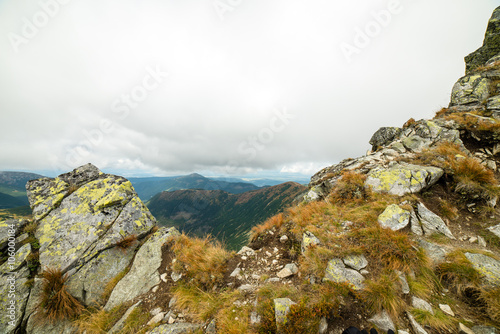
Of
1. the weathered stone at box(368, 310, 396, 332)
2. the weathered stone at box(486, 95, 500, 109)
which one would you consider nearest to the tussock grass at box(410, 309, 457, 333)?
the weathered stone at box(368, 310, 396, 332)

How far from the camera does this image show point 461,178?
8.15 m

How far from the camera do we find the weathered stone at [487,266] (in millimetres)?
4522

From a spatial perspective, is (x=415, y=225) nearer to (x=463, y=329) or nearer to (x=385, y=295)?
(x=463, y=329)

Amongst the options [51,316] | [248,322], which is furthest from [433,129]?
[51,316]

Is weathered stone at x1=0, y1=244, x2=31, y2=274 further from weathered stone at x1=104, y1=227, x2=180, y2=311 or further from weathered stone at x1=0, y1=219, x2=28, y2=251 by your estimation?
weathered stone at x1=104, y1=227, x2=180, y2=311

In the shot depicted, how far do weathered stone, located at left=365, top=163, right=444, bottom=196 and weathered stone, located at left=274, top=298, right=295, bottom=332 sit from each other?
309 inches

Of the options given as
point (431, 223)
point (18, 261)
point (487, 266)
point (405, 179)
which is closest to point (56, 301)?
point (18, 261)

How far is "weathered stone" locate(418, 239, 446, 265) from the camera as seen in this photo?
5.39 m

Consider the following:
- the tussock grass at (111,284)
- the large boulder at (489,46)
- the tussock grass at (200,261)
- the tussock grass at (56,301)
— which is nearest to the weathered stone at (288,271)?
the tussock grass at (200,261)

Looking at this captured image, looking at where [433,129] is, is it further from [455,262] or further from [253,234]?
[253,234]

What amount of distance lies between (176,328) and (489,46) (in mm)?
40832

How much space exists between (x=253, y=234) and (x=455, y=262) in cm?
743

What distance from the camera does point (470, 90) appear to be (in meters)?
15.7

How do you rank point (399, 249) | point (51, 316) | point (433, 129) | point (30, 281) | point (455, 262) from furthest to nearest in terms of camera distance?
1. point (433, 129)
2. point (30, 281)
3. point (51, 316)
4. point (399, 249)
5. point (455, 262)
